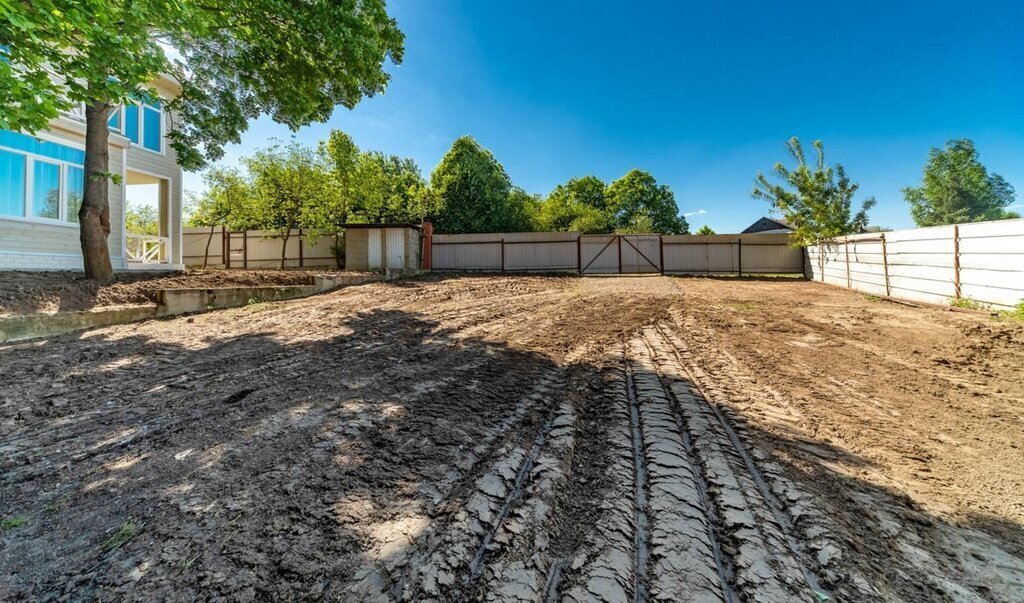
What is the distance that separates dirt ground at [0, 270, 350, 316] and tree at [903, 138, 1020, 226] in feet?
168

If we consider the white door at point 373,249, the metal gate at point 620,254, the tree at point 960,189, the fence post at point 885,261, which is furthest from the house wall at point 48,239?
the tree at point 960,189

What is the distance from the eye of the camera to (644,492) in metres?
1.83

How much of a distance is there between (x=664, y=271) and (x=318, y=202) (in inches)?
595

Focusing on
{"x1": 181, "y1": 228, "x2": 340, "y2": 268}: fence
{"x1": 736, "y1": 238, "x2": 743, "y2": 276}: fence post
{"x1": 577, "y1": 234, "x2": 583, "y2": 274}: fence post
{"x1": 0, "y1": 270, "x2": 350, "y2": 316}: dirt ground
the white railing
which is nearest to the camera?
{"x1": 0, "y1": 270, "x2": 350, "y2": 316}: dirt ground

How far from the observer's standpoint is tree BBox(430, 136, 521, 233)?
870 inches

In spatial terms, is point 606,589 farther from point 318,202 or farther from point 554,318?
point 318,202

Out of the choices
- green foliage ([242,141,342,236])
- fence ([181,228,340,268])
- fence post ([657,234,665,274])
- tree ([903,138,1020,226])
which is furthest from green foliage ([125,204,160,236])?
tree ([903,138,1020,226])

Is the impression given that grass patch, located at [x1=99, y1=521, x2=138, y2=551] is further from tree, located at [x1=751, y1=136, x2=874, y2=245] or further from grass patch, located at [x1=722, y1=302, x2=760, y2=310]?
tree, located at [x1=751, y1=136, x2=874, y2=245]

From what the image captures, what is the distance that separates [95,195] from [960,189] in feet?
178

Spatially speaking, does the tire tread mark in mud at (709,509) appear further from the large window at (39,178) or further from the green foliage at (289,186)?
the green foliage at (289,186)

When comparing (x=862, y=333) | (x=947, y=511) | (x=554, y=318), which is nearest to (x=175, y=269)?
(x=554, y=318)

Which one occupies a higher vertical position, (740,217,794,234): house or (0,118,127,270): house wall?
(740,217,794,234): house

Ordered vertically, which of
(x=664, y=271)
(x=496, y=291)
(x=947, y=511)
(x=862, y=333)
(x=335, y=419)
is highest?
(x=664, y=271)

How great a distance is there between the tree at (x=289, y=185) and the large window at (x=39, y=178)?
240 inches
